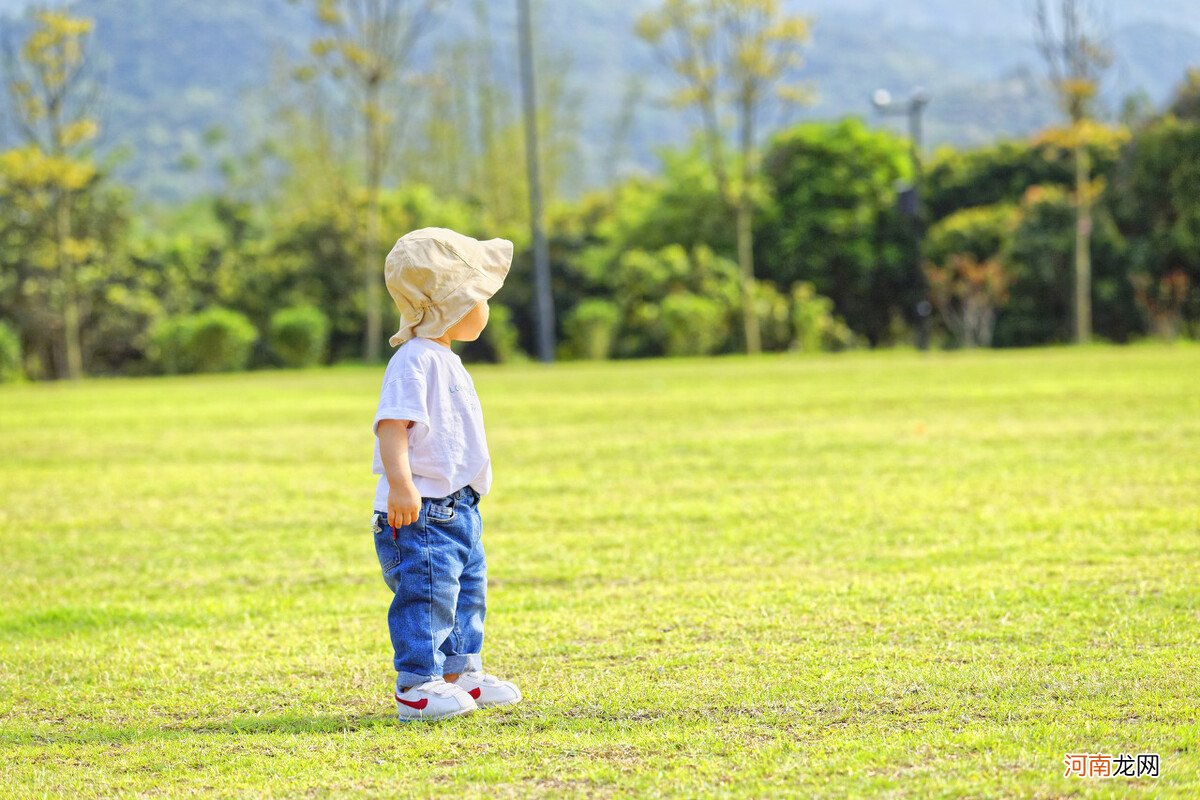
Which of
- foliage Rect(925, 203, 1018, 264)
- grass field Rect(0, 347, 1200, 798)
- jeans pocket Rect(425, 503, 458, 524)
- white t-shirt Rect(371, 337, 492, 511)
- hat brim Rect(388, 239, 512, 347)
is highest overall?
foliage Rect(925, 203, 1018, 264)

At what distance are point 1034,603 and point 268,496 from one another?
5.37m

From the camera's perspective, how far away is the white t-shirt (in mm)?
3811

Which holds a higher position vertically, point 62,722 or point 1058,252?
point 1058,252

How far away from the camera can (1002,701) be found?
3.58 m

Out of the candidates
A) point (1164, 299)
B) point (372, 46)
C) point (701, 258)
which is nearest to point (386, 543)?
point (1164, 299)

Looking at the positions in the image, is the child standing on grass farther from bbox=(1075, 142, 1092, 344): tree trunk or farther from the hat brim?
bbox=(1075, 142, 1092, 344): tree trunk

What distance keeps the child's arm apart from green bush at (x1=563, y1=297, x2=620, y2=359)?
28.2m

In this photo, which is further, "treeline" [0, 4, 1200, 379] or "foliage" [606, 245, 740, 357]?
"foliage" [606, 245, 740, 357]

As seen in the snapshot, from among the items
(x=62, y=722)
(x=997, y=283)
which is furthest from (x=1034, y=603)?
(x=997, y=283)

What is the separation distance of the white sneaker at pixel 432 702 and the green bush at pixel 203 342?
28.5 meters

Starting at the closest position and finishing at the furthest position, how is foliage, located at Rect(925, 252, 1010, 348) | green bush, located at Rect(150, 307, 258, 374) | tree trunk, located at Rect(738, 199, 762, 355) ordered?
tree trunk, located at Rect(738, 199, 762, 355)
foliage, located at Rect(925, 252, 1010, 348)
green bush, located at Rect(150, 307, 258, 374)

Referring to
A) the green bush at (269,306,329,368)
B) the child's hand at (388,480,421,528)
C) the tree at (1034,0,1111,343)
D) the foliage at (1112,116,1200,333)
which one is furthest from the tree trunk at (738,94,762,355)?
the child's hand at (388,480,421,528)

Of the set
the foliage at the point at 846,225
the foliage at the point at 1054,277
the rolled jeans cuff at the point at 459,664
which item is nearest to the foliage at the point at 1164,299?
the foliage at the point at 1054,277

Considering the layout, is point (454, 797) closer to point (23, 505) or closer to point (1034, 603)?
point (1034, 603)
